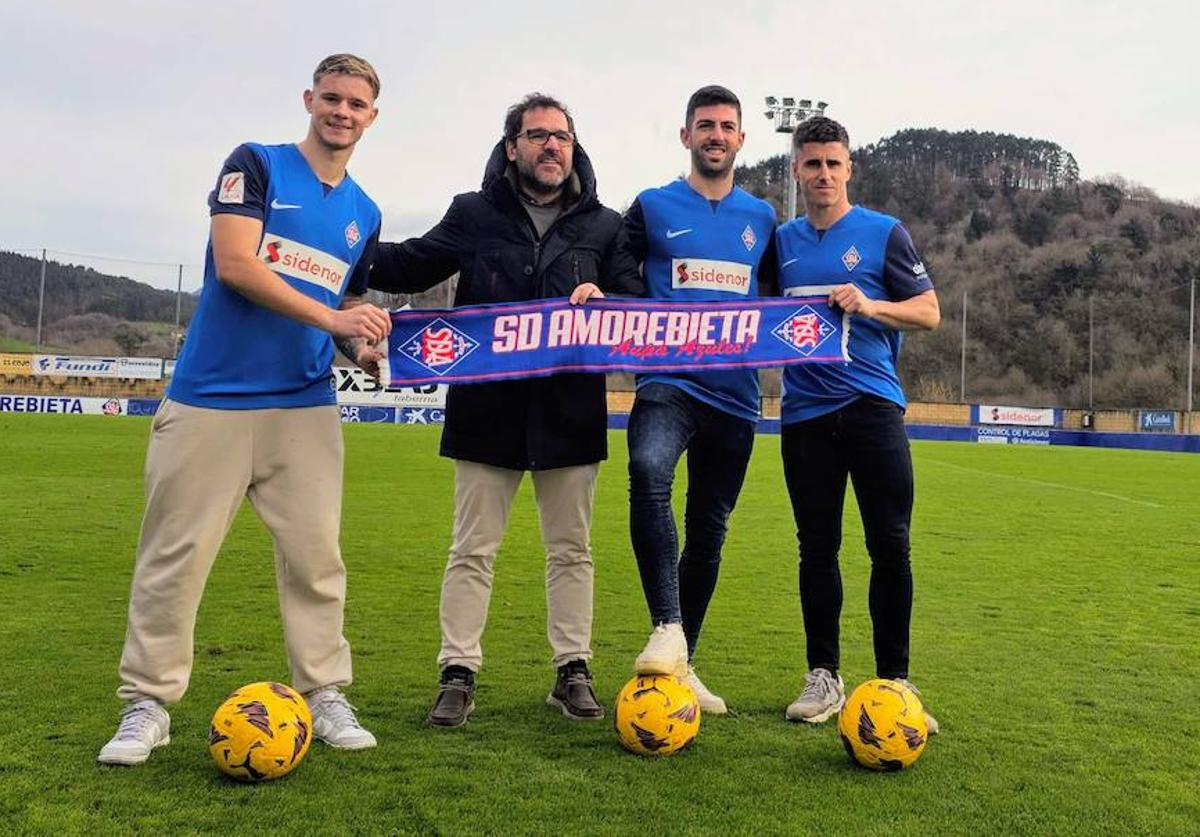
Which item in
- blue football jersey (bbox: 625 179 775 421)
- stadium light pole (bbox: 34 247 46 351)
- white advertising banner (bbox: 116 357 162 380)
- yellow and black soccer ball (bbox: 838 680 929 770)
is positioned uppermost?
stadium light pole (bbox: 34 247 46 351)

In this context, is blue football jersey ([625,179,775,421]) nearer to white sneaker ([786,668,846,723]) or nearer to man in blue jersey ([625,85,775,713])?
man in blue jersey ([625,85,775,713])

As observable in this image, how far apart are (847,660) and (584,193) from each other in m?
2.77

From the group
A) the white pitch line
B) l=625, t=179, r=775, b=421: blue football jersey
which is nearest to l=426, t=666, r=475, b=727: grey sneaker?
l=625, t=179, r=775, b=421: blue football jersey

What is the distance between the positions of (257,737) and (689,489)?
6.87ft

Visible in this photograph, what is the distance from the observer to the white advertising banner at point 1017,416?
48562 millimetres

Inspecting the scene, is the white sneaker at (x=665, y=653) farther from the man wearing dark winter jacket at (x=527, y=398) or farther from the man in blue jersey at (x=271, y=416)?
the man in blue jersey at (x=271, y=416)

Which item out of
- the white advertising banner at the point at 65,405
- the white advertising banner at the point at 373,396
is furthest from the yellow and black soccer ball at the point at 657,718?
the white advertising banner at the point at 65,405

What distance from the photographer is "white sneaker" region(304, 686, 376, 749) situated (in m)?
3.78

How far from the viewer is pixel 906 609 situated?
4297 millimetres

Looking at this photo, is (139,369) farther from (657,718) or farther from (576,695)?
(657,718)

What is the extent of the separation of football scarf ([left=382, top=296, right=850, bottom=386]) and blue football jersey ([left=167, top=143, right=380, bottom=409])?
1.69 ft

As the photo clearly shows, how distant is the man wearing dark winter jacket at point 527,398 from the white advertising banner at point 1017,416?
47.5 m

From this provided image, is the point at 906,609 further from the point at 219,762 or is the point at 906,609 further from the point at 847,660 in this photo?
the point at 219,762

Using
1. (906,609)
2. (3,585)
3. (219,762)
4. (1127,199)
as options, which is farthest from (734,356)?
(1127,199)
